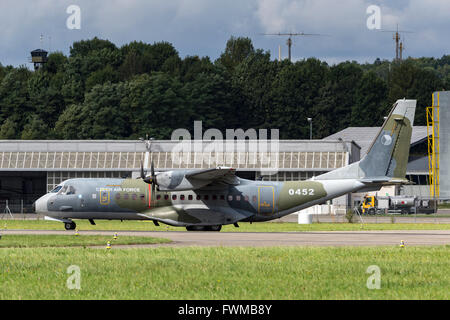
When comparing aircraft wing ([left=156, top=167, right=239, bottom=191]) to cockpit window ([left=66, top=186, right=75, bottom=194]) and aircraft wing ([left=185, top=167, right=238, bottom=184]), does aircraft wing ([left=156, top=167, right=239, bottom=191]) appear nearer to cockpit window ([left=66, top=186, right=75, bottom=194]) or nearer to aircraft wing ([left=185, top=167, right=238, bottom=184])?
aircraft wing ([left=185, top=167, right=238, bottom=184])

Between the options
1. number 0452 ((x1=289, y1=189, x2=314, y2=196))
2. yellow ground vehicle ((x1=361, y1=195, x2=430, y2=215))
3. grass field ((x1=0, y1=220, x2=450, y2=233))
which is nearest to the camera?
number 0452 ((x1=289, y1=189, x2=314, y2=196))

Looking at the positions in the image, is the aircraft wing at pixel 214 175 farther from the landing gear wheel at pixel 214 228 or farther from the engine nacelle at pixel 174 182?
the landing gear wheel at pixel 214 228

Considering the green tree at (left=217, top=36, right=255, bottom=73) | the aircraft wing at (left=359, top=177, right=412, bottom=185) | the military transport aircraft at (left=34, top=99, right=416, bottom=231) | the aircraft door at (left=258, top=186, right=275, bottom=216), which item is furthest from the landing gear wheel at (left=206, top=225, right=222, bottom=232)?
the green tree at (left=217, top=36, right=255, bottom=73)

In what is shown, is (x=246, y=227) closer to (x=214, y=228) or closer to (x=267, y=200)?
(x=214, y=228)

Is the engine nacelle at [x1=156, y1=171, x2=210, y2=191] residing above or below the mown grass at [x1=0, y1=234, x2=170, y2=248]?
above

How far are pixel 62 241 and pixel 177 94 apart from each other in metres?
106

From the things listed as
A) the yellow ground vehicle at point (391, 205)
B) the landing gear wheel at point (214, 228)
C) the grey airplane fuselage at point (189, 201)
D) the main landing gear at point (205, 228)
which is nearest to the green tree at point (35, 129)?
the yellow ground vehicle at point (391, 205)

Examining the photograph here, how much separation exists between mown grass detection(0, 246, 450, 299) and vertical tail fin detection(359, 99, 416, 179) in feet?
53.7

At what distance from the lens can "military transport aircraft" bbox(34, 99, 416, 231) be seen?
48438mm

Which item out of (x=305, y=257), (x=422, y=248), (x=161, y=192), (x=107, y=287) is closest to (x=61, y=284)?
(x=107, y=287)

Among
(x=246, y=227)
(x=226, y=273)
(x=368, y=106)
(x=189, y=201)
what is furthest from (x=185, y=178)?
(x=368, y=106)

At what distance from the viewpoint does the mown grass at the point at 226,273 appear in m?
19.8

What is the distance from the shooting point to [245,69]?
164m

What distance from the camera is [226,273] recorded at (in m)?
23.7
